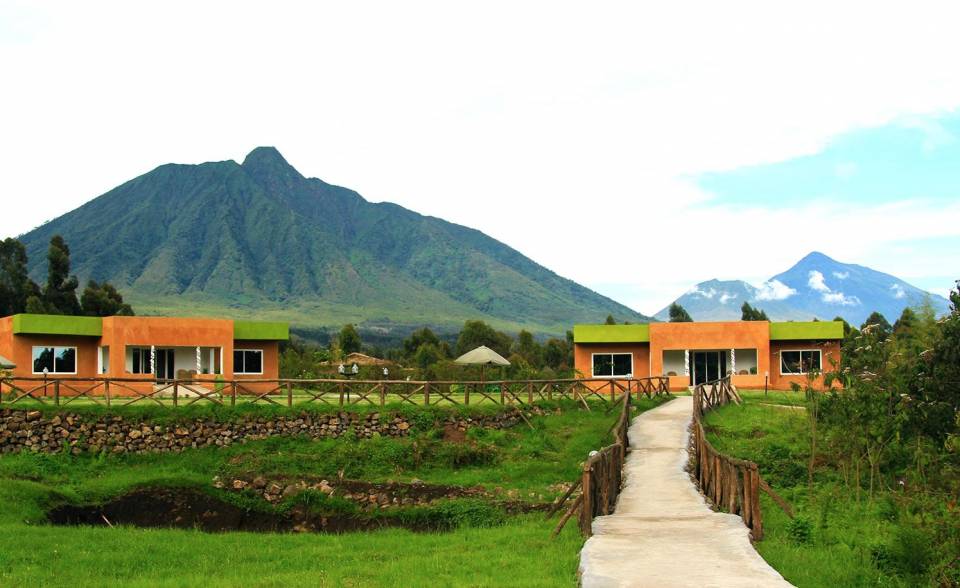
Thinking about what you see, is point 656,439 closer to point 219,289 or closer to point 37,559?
point 37,559

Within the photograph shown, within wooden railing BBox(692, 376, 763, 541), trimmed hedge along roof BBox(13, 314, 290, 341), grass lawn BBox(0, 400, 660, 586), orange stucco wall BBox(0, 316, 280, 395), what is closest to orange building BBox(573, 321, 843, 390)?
grass lawn BBox(0, 400, 660, 586)

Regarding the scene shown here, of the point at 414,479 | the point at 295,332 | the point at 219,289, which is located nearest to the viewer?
the point at 414,479

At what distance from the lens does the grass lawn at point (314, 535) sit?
12.7 metres

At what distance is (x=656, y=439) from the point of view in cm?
2325

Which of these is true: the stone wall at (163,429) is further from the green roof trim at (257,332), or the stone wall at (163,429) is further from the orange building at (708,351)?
the orange building at (708,351)

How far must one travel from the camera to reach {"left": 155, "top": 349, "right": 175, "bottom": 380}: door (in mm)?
39812

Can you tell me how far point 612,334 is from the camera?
141 ft

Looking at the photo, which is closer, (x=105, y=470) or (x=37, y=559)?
(x=37, y=559)

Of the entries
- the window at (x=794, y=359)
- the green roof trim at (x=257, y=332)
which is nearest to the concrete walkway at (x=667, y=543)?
the window at (x=794, y=359)

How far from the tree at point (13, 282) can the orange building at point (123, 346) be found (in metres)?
28.0

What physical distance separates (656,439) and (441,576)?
478 inches

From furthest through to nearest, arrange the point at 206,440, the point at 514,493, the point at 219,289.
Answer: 1. the point at 219,289
2. the point at 206,440
3. the point at 514,493

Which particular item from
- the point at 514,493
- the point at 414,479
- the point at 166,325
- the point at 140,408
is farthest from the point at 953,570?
the point at 166,325

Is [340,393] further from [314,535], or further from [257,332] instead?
[257,332]
